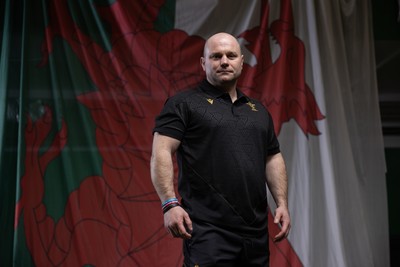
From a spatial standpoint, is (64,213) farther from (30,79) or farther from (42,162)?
(30,79)

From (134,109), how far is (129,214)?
56 centimetres

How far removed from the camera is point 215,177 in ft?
4.52

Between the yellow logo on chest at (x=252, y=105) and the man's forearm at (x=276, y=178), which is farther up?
the yellow logo on chest at (x=252, y=105)

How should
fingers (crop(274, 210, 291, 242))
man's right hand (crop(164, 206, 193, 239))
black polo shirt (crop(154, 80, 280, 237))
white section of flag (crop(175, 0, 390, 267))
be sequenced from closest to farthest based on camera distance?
1. man's right hand (crop(164, 206, 193, 239))
2. black polo shirt (crop(154, 80, 280, 237))
3. fingers (crop(274, 210, 291, 242))
4. white section of flag (crop(175, 0, 390, 267))

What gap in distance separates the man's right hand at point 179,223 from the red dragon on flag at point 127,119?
0.97 m

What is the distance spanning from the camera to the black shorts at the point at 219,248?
1.32 metres

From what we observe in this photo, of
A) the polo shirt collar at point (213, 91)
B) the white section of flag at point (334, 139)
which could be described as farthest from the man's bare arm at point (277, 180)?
the white section of flag at point (334, 139)

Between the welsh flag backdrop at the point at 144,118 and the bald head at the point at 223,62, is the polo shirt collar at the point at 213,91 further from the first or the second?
the welsh flag backdrop at the point at 144,118

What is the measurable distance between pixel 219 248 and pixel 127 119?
113cm

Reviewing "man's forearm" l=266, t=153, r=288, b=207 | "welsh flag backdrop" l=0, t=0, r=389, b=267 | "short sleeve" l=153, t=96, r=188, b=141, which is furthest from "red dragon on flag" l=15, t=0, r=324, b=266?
"short sleeve" l=153, t=96, r=188, b=141

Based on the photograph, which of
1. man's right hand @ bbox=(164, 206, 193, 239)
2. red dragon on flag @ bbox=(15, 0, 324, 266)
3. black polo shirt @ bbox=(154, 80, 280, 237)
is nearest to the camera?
man's right hand @ bbox=(164, 206, 193, 239)

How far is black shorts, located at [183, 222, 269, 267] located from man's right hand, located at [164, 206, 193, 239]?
8 centimetres

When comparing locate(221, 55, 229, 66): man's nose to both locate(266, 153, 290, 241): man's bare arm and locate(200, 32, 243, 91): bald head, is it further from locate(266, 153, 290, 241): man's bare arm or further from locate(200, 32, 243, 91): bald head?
locate(266, 153, 290, 241): man's bare arm

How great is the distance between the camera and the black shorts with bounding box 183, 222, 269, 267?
4.34ft
